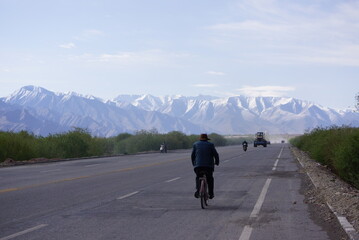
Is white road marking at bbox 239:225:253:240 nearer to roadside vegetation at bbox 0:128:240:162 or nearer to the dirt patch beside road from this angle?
the dirt patch beside road

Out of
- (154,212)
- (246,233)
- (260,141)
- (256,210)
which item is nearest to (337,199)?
(256,210)

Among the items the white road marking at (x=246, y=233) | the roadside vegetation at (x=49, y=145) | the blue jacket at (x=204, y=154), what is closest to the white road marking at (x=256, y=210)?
the white road marking at (x=246, y=233)

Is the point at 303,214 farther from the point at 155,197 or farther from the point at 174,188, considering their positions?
the point at 174,188

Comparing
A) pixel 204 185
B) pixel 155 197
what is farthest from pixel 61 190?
pixel 204 185

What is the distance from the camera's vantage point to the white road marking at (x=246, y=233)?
28.6ft

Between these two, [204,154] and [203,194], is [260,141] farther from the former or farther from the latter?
[203,194]

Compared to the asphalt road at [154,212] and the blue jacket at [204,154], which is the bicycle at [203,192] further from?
the blue jacket at [204,154]

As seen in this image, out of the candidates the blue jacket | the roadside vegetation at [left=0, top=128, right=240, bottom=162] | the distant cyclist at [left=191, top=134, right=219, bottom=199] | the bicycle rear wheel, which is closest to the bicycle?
the bicycle rear wheel

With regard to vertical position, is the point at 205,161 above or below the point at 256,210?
above

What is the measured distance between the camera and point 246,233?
29.8ft

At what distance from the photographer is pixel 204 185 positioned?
1234 cm

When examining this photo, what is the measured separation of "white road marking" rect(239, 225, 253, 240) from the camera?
8727 millimetres

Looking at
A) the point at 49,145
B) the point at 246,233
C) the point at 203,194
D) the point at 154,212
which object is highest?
the point at 49,145

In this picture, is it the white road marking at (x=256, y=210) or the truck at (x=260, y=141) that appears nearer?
the white road marking at (x=256, y=210)
